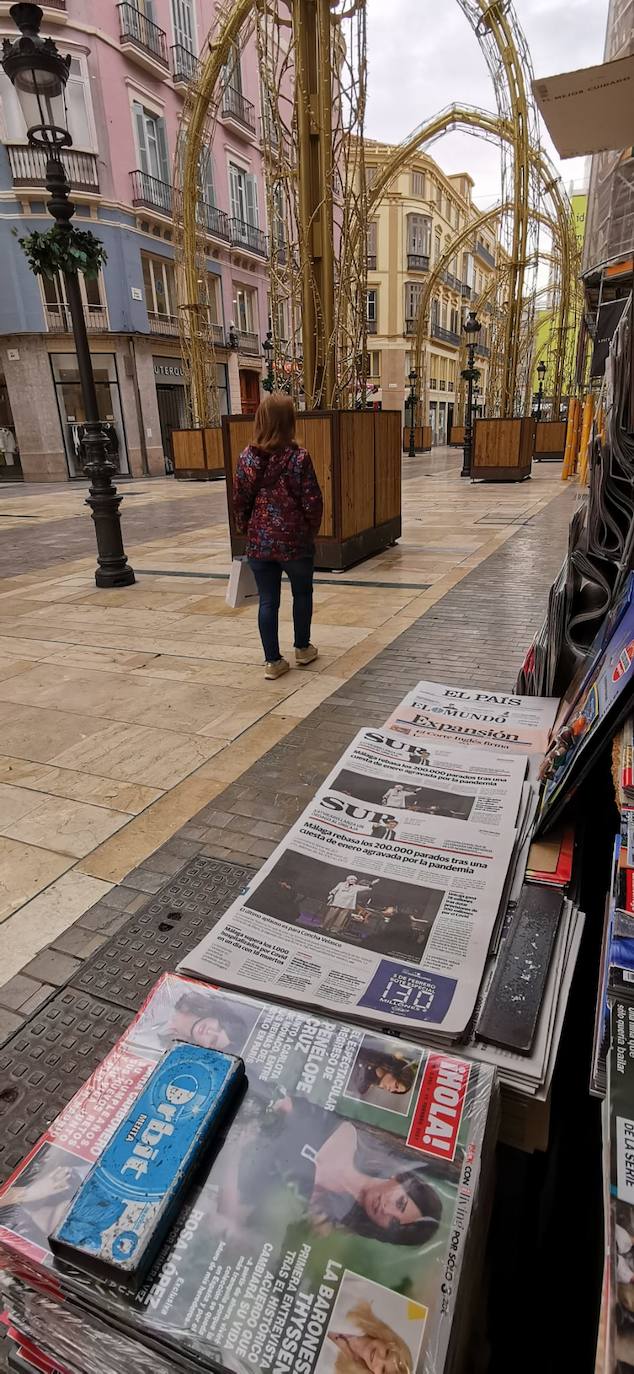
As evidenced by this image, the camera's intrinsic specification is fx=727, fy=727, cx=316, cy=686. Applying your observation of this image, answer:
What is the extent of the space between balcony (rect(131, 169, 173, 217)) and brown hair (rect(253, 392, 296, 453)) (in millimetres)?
22233

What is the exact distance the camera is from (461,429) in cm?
3675

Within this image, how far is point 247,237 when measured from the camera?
28.2 metres

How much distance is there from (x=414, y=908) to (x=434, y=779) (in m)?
0.48

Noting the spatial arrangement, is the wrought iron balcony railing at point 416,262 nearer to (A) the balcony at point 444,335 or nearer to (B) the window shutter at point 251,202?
(A) the balcony at point 444,335

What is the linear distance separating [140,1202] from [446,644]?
4.29 meters

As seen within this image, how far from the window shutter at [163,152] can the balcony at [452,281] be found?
27503 mm

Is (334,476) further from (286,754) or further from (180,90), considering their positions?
(180,90)

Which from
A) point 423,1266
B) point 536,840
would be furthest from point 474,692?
point 423,1266

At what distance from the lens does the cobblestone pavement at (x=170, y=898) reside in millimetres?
1755

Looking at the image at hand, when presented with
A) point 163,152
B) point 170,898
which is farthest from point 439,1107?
point 163,152

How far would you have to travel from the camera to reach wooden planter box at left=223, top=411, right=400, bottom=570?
6859mm

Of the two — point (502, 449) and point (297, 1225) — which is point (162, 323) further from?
point (297, 1225)

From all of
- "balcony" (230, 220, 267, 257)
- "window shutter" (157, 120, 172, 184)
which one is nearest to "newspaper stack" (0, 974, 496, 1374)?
"window shutter" (157, 120, 172, 184)

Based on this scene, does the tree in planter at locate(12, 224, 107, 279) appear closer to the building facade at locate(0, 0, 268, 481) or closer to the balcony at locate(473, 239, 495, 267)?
the building facade at locate(0, 0, 268, 481)
